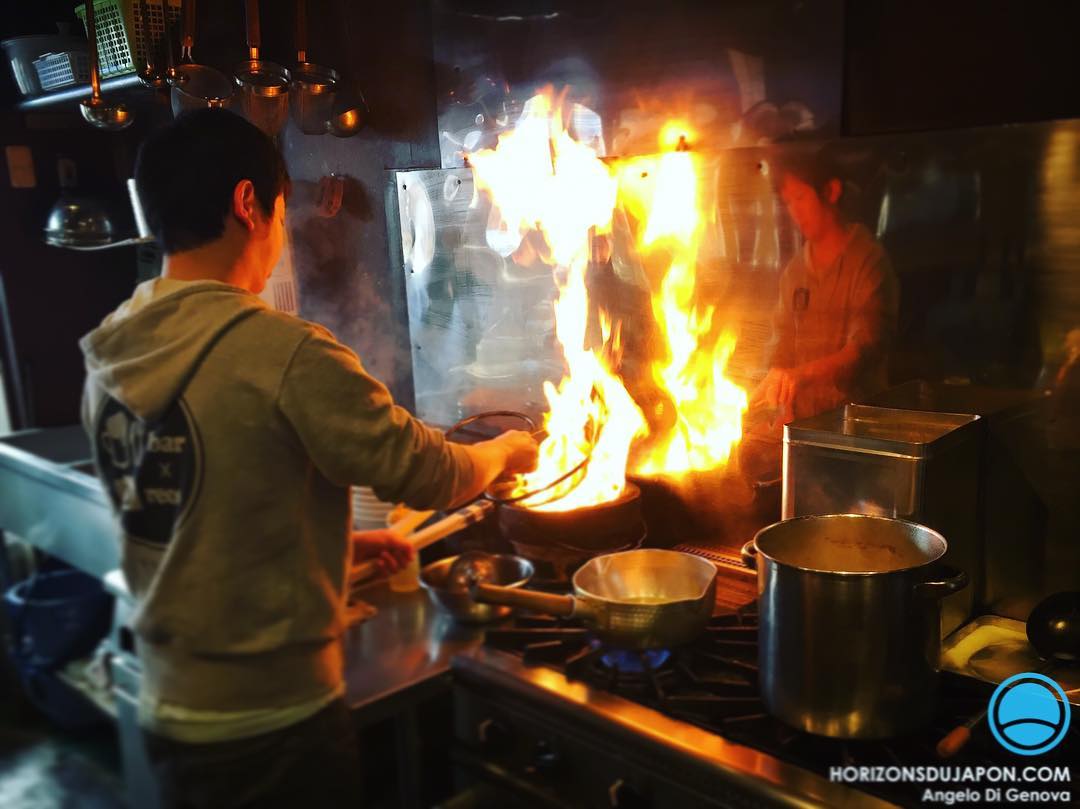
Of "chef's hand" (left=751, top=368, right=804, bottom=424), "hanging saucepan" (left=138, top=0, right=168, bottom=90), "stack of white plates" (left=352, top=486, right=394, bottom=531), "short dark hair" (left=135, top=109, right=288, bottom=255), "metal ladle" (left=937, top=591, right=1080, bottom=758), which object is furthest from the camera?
"hanging saucepan" (left=138, top=0, right=168, bottom=90)

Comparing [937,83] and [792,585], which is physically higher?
[937,83]

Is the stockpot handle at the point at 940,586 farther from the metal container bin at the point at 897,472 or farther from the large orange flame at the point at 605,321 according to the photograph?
the large orange flame at the point at 605,321

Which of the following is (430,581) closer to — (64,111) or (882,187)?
(882,187)

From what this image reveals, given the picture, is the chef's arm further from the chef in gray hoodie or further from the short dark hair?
the short dark hair

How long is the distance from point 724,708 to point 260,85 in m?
2.02

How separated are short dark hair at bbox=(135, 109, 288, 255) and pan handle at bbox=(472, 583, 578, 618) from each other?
0.69 metres

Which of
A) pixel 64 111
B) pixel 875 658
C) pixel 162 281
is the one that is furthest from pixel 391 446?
pixel 64 111

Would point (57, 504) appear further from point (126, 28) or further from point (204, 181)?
point (204, 181)

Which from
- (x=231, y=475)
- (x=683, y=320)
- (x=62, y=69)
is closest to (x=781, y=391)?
(x=683, y=320)

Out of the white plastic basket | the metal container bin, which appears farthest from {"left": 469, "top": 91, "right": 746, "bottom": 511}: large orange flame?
the white plastic basket

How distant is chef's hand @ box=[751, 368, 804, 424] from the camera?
182cm

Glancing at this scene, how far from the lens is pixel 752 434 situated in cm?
192

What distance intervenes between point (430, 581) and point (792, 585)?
78cm

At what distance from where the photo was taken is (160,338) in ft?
3.99
